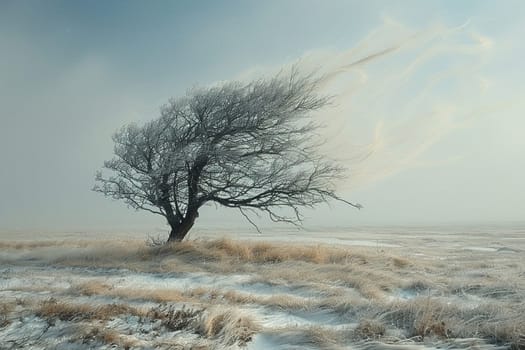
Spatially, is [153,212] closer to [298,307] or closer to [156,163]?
[156,163]

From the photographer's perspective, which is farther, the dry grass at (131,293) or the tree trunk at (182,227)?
the tree trunk at (182,227)

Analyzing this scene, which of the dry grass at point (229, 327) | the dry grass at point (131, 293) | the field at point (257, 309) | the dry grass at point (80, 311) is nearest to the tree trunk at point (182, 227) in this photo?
the field at point (257, 309)

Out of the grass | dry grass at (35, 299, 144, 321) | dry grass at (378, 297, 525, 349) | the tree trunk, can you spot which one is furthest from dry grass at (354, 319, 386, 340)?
the tree trunk

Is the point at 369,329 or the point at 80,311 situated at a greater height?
the point at 80,311

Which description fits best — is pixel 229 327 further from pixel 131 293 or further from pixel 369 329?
pixel 131 293

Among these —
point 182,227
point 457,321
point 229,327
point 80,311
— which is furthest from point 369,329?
point 182,227

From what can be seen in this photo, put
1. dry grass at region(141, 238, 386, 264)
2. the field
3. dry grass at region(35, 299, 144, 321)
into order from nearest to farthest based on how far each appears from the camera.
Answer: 1. the field
2. dry grass at region(35, 299, 144, 321)
3. dry grass at region(141, 238, 386, 264)

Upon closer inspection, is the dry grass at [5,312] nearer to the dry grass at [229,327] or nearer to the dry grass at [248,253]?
the dry grass at [229,327]

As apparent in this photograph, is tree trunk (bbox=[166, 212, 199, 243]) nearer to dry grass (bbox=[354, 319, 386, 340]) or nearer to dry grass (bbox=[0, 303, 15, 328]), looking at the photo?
dry grass (bbox=[0, 303, 15, 328])

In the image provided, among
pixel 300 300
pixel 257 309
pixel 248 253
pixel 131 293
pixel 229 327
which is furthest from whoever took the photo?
pixel 248 253

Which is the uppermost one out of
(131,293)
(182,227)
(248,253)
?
(182,227)

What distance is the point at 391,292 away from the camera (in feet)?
33.4

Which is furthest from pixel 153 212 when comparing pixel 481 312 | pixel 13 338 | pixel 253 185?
pixel 481 312

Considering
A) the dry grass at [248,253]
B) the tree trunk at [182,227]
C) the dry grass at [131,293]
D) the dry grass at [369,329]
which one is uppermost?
the tree trunk at [182,227]
